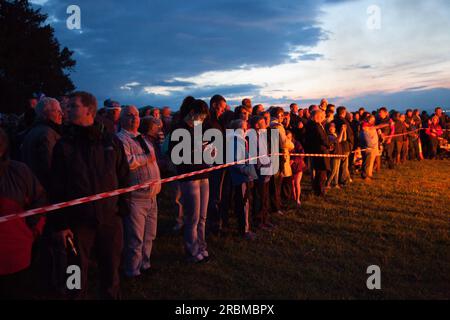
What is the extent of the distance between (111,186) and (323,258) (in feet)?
10.9

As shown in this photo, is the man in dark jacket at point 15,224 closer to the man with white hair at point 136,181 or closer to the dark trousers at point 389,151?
the man with white hair at point 136,181

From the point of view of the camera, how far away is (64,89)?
3127 centimetres

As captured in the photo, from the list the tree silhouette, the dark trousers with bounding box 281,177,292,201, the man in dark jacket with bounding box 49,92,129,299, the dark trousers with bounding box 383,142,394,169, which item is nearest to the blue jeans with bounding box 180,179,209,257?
the man in dark jacket with bounding box 49,92,129,299

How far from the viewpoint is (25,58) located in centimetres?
2875

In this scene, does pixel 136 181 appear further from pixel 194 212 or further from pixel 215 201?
pixel 215 201

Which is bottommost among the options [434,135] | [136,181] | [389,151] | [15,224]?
[389,151]

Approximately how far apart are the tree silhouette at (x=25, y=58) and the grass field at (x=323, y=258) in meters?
22.5

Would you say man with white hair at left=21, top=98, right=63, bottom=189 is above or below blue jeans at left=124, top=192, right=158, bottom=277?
above

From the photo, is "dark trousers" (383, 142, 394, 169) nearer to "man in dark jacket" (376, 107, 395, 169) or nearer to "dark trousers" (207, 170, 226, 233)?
"man in dark jacket" (376, 107, 395, 169)

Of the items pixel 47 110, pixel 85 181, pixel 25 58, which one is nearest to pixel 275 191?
pixel 47 110

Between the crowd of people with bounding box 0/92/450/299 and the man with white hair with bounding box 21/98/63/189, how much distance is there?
0.01 metres

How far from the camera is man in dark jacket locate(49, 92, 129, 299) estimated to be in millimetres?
3326

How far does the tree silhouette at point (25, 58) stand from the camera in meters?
26.3

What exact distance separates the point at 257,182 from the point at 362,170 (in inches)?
244
